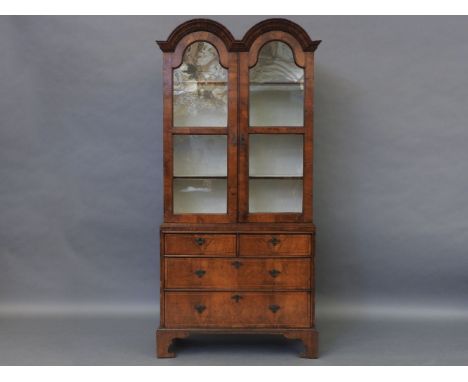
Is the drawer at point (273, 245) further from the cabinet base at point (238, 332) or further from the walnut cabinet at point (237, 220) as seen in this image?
the cabinet base at point (238, 332)

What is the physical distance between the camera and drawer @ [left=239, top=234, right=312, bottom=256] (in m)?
3.56

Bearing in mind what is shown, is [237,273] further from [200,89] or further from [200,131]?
[200,89]

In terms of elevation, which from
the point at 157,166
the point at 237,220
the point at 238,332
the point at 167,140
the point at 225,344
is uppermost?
the point at 167,140

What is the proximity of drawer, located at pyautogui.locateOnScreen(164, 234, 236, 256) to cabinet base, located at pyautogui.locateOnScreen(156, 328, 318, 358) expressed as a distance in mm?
453

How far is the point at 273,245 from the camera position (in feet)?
11.7

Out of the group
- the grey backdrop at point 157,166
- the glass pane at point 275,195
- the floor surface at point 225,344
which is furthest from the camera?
the grey backdrop at point 157,166

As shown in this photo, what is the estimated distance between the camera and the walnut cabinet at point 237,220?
3.55 metres

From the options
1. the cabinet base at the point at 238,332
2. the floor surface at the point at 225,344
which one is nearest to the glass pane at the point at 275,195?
the cabinet base at the point at 238,332

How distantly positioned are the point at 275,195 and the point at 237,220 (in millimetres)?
286

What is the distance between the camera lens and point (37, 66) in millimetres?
4371

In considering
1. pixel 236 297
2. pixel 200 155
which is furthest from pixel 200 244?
pixel 200 155

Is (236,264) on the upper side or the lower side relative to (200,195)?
lower

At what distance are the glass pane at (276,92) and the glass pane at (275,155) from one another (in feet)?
0.30

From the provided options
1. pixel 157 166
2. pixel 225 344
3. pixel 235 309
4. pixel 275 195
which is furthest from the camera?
pixel 157 166
